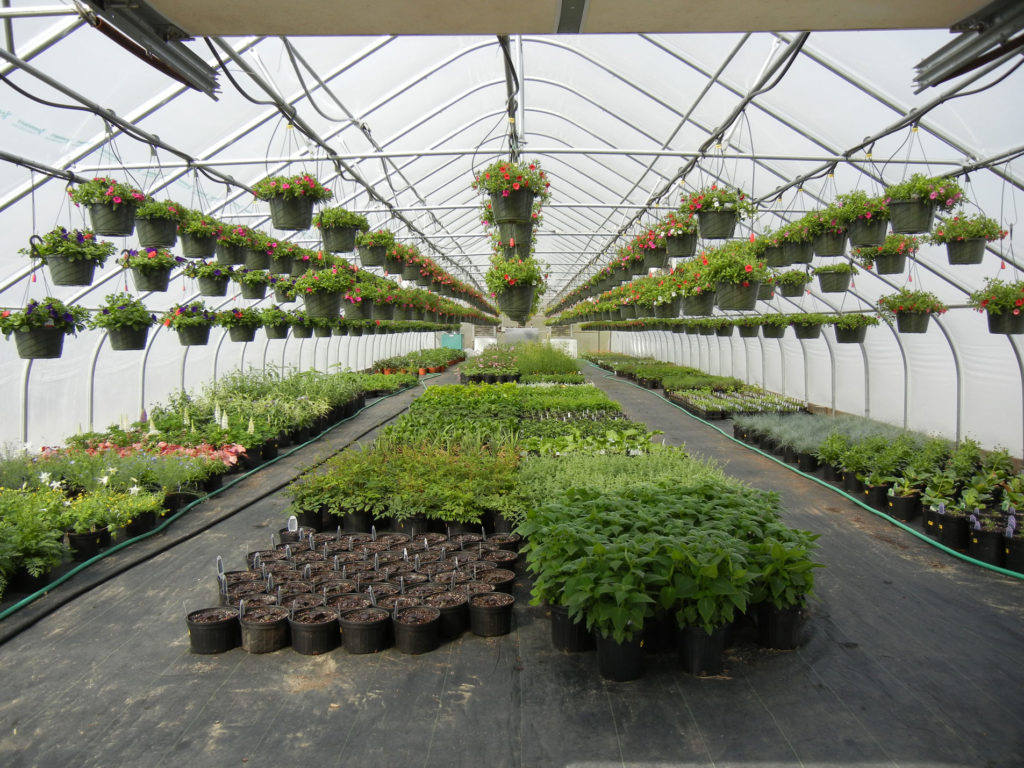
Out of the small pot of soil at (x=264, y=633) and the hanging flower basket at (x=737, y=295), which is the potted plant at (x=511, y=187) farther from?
the small pot of soil at (x=264, y=633)

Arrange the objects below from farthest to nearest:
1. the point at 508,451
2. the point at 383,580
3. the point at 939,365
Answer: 1. the point at 939,365
2. the point at 508,451
3. the point at 383,580

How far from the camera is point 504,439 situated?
7160mm

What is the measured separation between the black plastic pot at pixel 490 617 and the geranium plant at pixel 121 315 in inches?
191

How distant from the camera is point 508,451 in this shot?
21.0 ft

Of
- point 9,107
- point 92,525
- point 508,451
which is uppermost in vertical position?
point 9,107

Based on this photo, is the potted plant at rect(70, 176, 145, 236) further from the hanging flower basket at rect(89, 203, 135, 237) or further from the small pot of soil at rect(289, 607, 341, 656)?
the small pot of soil at rect(289, 607, 341, 656)

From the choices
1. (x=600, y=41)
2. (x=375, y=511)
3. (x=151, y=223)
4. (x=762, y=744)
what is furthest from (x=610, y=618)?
(x=600, y=41)

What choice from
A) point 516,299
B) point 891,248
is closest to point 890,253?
point 891,248

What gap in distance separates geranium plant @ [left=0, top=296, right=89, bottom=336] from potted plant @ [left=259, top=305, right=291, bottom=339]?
449cm

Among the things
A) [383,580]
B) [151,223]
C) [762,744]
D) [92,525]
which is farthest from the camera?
[151,223]

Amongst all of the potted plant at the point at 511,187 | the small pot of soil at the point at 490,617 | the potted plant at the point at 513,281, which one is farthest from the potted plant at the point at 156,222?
the small pot of soil at the point at 490,617

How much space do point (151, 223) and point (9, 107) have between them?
1393 millimetres

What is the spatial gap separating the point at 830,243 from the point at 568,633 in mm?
4774

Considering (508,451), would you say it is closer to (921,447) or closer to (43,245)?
(43,245)
